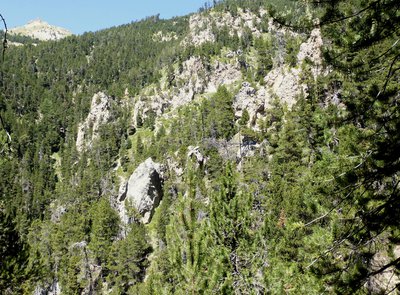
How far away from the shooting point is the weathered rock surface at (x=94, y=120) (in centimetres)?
14300

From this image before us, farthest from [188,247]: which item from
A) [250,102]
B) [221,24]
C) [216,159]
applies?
[221,24]

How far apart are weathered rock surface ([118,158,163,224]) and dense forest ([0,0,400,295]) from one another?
533 mm

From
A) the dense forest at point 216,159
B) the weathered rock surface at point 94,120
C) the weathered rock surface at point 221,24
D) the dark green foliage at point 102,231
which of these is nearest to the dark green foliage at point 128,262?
the dense forest at point 216,159

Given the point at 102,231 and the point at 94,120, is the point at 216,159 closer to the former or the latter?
the point at 102,231

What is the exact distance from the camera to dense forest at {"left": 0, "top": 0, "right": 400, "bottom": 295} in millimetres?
5734

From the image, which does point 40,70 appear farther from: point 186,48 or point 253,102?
point 253,102

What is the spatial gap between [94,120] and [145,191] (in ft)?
233

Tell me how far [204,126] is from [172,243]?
3477 inches

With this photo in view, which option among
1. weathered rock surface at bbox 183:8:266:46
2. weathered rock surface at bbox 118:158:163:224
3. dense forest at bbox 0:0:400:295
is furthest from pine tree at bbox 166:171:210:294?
weathered rock surface at bbox 183:8:266:46

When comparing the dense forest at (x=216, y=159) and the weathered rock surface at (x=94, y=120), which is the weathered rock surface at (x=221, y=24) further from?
the weathered rock surface at (x=94, y=120)

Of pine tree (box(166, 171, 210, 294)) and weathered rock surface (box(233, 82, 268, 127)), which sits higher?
weathered rock surface (box(233, 82, 268, 127))

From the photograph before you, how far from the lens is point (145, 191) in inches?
3465

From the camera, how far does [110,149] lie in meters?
123

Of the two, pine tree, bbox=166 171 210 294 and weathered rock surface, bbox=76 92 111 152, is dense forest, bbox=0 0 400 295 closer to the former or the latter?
pine tree, bbox=166 171 210 294
